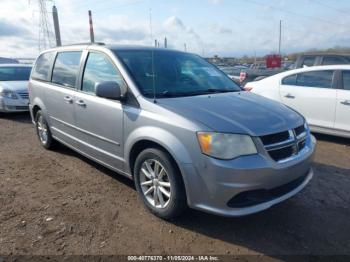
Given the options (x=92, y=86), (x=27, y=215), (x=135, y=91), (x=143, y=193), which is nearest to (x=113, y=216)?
(x=143, y=193)

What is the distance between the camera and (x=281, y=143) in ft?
10.6

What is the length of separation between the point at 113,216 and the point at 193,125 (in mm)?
1397

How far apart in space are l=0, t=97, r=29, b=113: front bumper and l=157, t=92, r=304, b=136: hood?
7415 millimetres

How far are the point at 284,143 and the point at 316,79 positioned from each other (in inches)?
155

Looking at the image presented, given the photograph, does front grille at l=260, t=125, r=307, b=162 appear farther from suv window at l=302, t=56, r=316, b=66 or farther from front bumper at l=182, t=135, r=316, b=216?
suv window at l=302, t=56, r=316, b=66

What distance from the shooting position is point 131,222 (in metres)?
3.53

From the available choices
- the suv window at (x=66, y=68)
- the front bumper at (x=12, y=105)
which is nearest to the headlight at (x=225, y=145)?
the suv window at (x=66, y=68)

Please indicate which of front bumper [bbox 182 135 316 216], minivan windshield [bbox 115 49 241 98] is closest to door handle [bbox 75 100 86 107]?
minivan windshield [bbox 115 49 241 98]

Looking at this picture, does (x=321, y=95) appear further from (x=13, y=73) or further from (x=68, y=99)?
(x=13, y=73)

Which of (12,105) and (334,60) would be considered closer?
(12,105)

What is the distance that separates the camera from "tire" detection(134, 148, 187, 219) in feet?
10.7

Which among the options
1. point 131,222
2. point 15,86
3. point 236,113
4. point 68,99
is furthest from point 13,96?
point 236,113

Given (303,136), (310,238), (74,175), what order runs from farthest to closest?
1. (74,175)
2. (303,136)
3. (310,238)

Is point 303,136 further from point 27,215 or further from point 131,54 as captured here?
point 27,215
